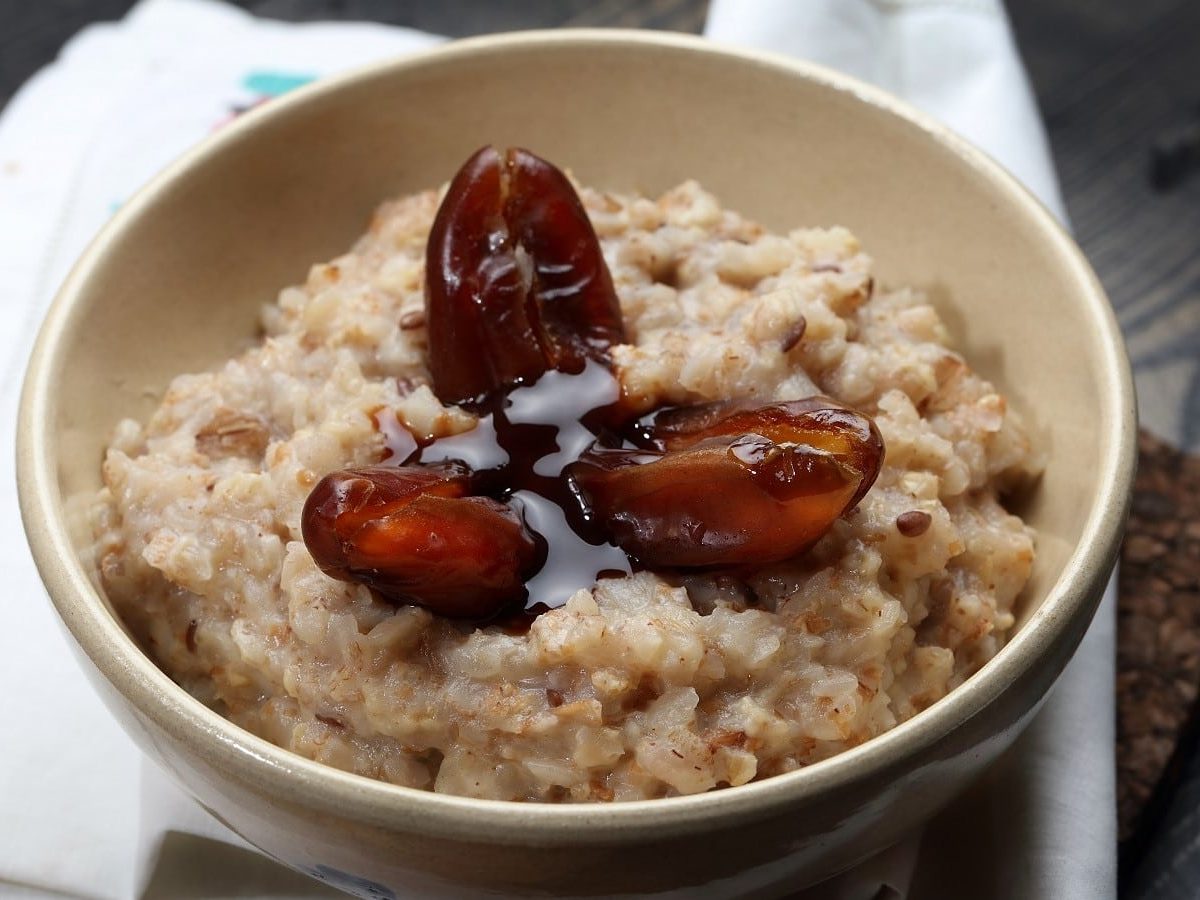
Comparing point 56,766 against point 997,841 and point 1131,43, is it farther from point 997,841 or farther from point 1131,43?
point 1131,43

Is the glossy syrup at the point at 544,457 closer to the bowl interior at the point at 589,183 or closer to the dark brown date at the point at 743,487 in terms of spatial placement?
the dark brown date at the point at 743,487

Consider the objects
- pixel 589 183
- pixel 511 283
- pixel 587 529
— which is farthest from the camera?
pixel 589 183

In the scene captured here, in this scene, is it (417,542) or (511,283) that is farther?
(511,283)

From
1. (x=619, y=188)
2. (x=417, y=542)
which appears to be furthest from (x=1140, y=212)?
(x=417, y=542)

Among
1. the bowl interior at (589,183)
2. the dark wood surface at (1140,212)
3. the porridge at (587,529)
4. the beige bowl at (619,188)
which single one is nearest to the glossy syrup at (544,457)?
the porridge at (587,529)

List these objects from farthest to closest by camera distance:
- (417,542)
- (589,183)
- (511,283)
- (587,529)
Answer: (589,183), (511,283), (587,529), (417,542)

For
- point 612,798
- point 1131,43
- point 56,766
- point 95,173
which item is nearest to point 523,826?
point 612,798

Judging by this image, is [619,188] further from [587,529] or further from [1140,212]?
[1140,212]

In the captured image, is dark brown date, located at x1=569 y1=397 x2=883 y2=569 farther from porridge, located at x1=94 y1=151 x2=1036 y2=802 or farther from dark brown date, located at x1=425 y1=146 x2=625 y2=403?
dark brown date, located at x1=425 y1=146 x2=625 y2=403
